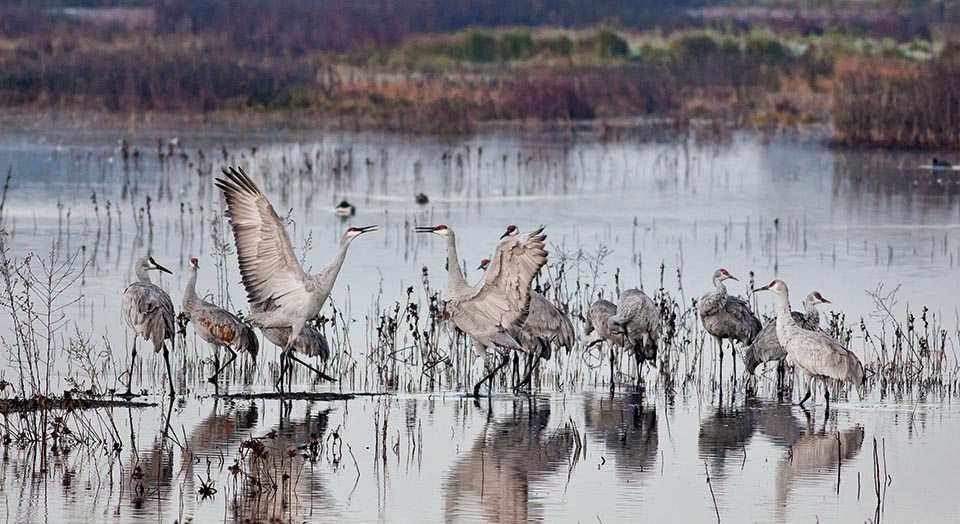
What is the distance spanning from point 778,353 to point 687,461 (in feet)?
8.03

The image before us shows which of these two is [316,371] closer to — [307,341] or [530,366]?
[307,341]

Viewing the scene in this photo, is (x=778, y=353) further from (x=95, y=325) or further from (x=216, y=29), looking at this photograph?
(x=216, y=29)

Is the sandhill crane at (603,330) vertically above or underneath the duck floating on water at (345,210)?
underneath

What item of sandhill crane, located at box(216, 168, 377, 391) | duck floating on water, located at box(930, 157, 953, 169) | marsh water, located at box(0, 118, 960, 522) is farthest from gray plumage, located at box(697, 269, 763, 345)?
duck floating on water, located at box(930, 157, 953, 169)

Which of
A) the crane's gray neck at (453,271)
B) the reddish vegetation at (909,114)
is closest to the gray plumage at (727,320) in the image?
the crane's gray neck at (453,271)

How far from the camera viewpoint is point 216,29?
47.7 m

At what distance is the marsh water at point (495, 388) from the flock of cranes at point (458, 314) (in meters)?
0.29

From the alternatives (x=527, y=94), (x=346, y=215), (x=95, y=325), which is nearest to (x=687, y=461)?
(x=95, y=325)

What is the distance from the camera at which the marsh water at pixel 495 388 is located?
8.27m

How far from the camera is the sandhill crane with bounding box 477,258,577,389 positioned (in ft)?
38.2

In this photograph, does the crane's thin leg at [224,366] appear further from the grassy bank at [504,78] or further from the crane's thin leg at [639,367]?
the grassy bank at [504,78]

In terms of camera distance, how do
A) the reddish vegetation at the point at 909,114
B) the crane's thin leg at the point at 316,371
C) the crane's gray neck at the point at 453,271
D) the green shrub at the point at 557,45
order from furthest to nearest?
the green shrub at the point at 557,45
the reddish vegetation at the point at 909,114
the crane's gray neck at the point at 453,271
the crane's thin leg at the point at 316,371

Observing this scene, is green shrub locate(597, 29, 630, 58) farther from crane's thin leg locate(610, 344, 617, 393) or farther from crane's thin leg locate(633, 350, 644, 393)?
crane's thin leg locate(633, 350, 644, 393)

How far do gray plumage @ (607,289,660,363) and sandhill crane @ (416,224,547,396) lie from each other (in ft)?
2.26
